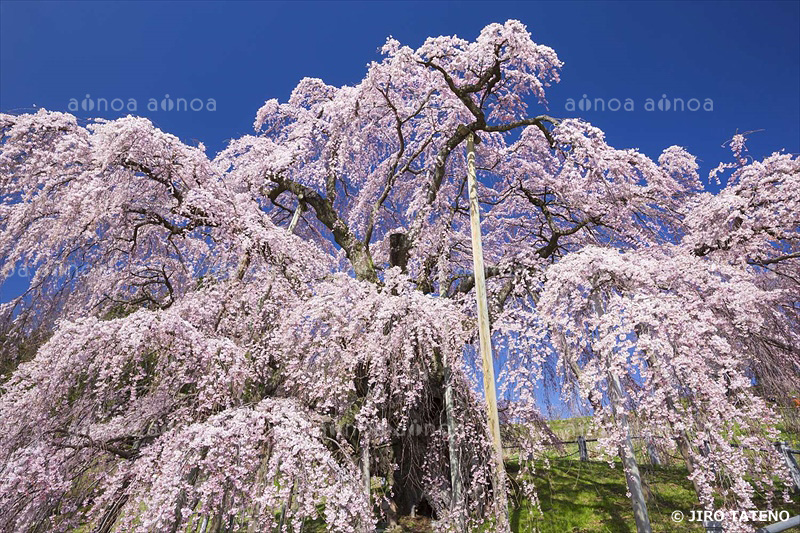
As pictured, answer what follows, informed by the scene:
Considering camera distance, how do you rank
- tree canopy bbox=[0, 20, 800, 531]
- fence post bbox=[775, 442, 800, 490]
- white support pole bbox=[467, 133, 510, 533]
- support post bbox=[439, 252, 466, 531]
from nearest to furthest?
1. tree canopy bbox=[0, 20, 800, 531]
2. white support pole bbox=[467, 133, 510, 533]
3. support post bbox=[439, 252, 466, 531]
4. fence post bbox=[775, 442, 800, 490]

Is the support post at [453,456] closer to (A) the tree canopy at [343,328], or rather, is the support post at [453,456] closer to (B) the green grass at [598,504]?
(A) the tree canopy at [343,328]

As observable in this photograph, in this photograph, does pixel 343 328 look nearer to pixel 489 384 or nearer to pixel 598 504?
pixel 489 384

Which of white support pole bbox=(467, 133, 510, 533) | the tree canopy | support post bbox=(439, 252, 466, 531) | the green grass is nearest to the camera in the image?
the tree canopy

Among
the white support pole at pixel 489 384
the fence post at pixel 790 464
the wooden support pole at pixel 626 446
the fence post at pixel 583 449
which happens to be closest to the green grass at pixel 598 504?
the wooden support pole at pixel 626 446

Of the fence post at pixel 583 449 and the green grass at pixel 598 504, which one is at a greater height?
the fence post at pixel 583 449

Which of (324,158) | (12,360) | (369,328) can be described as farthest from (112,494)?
(324,158)

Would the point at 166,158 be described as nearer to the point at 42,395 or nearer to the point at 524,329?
the point at 42,395

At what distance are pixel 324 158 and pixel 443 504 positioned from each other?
8489 mm

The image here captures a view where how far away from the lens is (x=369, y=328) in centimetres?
585

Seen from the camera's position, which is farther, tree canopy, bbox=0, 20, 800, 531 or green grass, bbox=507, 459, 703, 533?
green grass, bbox=507, 459, 703, 533

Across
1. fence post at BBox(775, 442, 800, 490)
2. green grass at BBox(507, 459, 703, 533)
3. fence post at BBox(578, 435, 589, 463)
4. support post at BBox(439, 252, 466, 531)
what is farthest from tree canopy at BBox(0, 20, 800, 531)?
fence post at BBox(578, 435, 589, 463)

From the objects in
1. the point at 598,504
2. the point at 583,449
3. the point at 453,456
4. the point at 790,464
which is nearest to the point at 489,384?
the point at 453,456

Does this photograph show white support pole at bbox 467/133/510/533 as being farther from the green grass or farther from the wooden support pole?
the wooden support pole

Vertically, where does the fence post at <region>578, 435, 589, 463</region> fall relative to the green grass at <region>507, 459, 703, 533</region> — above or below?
above
